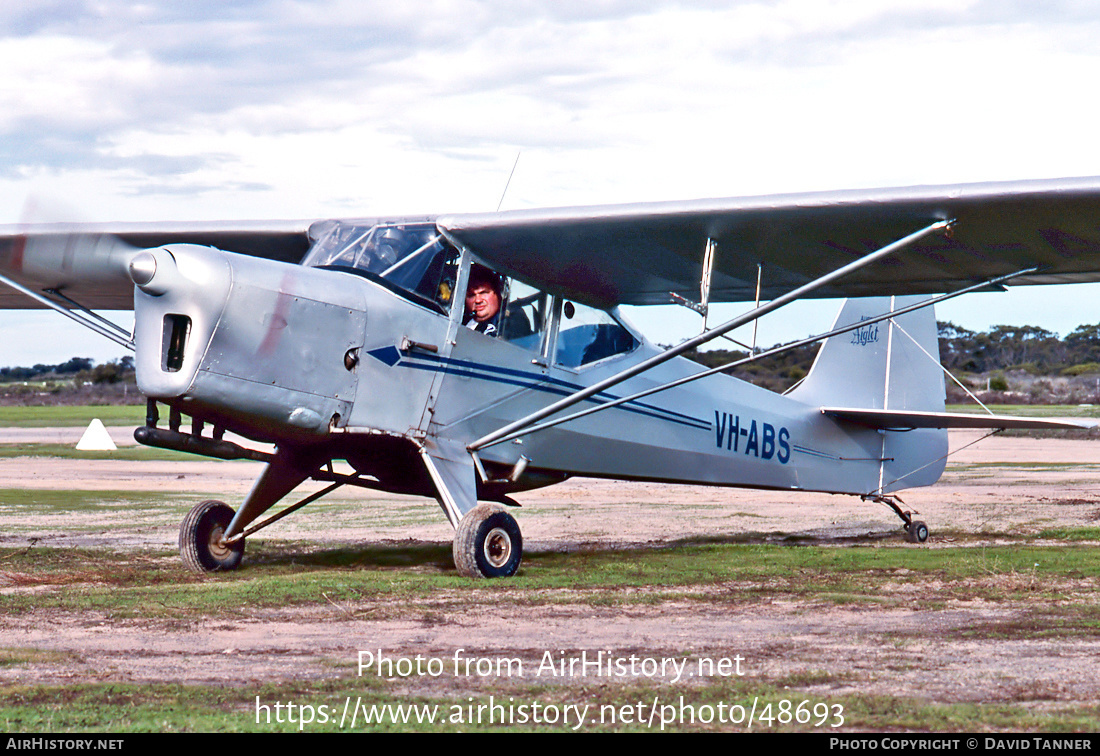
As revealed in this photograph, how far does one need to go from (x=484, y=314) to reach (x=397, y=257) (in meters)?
0.98

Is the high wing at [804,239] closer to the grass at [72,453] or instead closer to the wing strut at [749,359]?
the wing strut at [749,359]

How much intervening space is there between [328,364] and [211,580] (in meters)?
1.90

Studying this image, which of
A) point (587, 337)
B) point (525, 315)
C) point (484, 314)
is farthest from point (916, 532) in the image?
point (484, 314)

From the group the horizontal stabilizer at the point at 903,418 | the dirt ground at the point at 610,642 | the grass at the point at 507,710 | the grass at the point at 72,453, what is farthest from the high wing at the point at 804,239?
the grass at the point at 72,453

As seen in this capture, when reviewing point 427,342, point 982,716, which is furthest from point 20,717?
point 427,342

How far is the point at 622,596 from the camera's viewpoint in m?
7.31

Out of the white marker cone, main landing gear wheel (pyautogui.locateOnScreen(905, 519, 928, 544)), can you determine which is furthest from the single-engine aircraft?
the white marker cone

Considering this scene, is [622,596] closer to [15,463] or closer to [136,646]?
[136,646]

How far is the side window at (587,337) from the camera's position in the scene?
32.9 feet

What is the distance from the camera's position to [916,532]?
39.7ft

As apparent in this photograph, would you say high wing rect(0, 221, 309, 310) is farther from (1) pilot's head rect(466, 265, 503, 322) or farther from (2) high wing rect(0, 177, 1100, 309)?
(1) pilot's head rect(466, 265, 503, 322)

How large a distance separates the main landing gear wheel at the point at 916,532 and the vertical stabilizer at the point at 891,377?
1.30 metres

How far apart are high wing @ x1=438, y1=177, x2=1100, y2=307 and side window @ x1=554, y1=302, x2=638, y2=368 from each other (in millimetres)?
155
